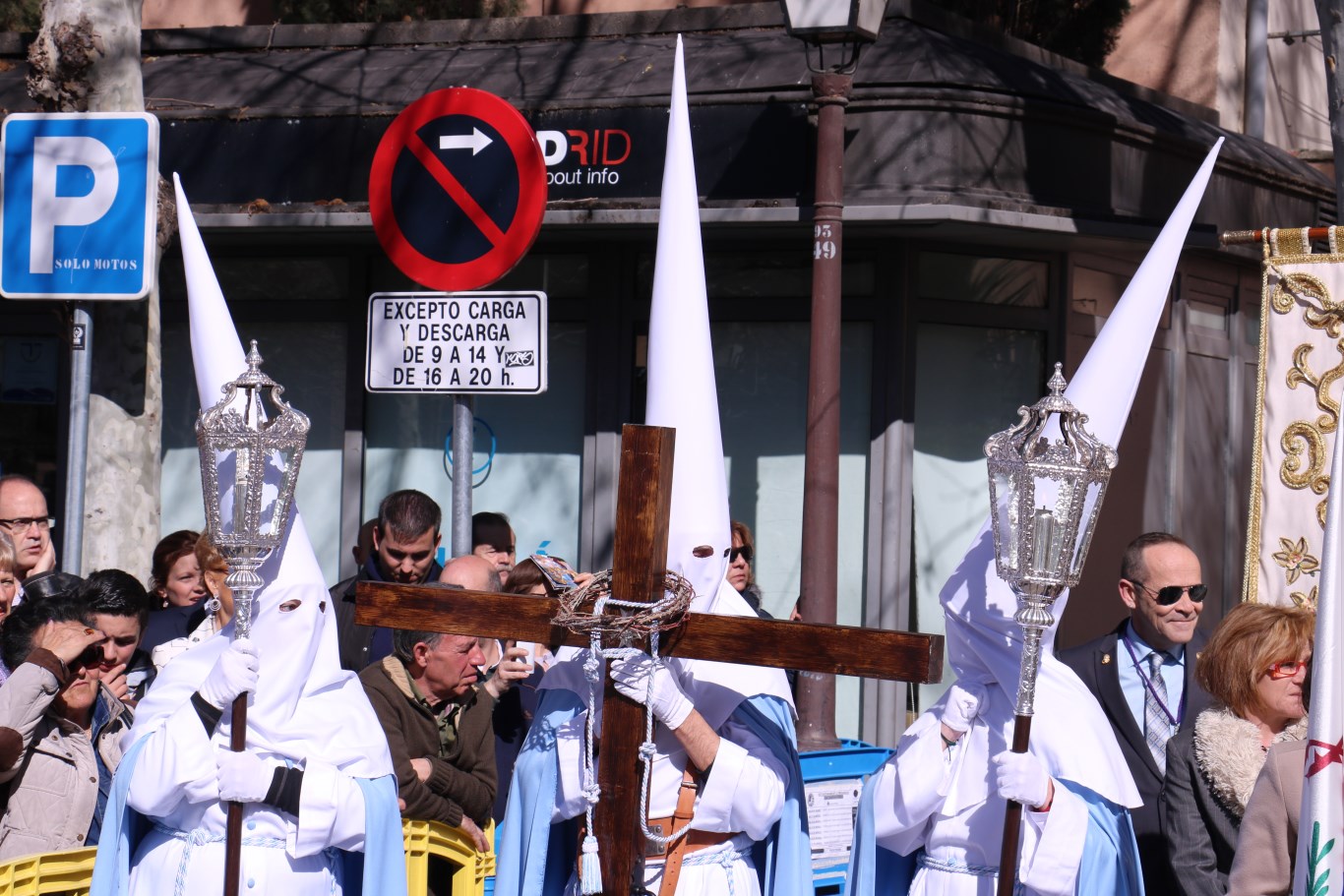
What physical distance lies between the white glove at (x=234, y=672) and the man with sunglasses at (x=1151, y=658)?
2.50 m

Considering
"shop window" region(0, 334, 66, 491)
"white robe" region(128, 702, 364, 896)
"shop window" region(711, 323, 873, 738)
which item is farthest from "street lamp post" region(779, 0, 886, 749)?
"shop window" region(0, 334, 66, 491)

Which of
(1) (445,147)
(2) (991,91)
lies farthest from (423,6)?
(1) (445,147)

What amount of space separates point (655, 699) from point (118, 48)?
4.11 metres

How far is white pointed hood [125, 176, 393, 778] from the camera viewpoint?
14.8ft

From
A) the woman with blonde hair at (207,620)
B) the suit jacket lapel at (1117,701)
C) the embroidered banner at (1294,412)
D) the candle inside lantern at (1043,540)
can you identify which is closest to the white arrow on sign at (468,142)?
the woman with blonde hair at (207,620)

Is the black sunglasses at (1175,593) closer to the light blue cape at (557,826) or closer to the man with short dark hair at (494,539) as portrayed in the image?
the light blue cape at (557,826)

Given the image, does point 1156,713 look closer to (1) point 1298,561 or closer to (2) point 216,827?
(1) point 1298,561

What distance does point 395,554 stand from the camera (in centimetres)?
654

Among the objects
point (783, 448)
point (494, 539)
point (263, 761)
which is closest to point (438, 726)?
point (263, 761)

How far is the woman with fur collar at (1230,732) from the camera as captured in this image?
4574 millimetres

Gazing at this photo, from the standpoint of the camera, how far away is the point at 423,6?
38.7 ft

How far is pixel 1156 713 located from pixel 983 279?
428cm

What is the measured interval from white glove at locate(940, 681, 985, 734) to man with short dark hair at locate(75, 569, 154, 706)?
8.39ft

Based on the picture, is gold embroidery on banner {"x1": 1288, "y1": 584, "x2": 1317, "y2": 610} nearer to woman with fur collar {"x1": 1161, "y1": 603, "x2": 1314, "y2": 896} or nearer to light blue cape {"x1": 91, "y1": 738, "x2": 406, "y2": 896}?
woman with fur collar {"x1": 1161, "y1": 603, "x2": 1314, "y2": 896}
